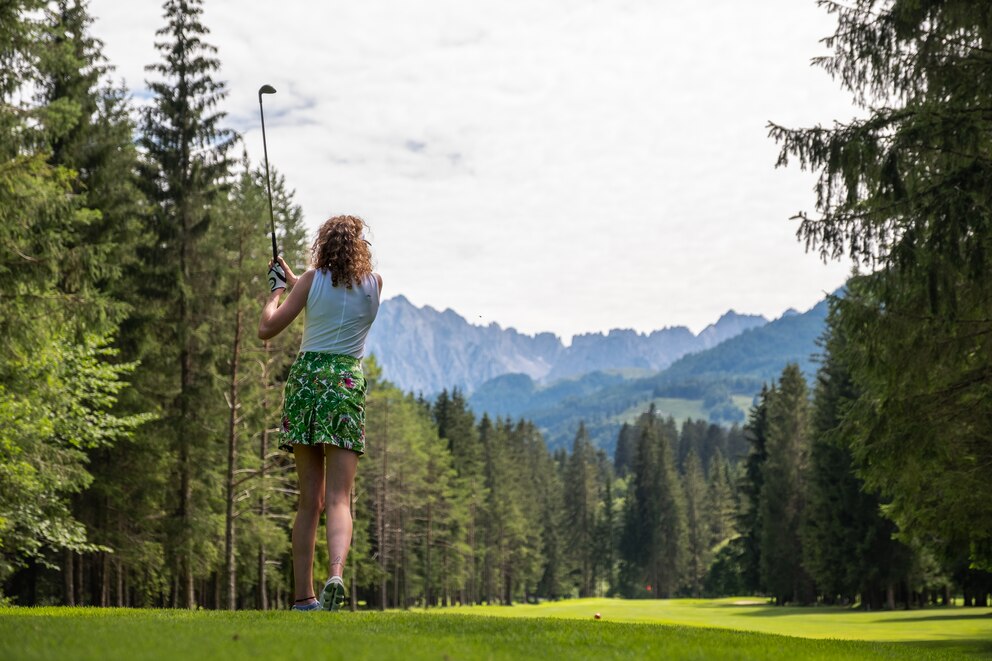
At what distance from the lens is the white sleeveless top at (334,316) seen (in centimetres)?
799

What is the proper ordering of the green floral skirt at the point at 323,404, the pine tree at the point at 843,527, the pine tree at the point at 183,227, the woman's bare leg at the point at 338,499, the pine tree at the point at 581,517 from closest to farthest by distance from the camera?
the green floral skirt at the point at 323,404 < the woman's bare leg at the point at 338,499 < the pine tree at the point at 183,227 < the pine tree at the point at 843,527 < the pine tree at the point at 581,517

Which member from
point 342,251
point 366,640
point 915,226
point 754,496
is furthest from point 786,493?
point 366,640

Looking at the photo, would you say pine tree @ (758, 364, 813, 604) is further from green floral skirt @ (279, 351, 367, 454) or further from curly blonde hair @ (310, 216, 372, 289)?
green floral skirt @ (279, 351, 367, 454)

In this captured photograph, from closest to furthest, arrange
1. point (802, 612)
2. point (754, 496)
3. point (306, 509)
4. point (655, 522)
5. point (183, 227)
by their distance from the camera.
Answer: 1. point (306, 509)
2. point (183, 227)
3. point (802, 612)
4. point (754, 496)
5. point (655, 522)

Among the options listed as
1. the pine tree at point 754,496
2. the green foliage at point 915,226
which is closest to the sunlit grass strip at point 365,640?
the green foliage at point 915,226

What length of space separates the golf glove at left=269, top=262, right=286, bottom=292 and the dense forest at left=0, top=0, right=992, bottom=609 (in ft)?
28.0

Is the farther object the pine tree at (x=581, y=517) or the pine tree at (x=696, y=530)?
the pine tree at (x=581, y=517)

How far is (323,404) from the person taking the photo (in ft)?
25.6

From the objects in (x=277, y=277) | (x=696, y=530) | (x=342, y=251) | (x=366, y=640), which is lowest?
(x=696, y=530)

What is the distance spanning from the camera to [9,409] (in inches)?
699

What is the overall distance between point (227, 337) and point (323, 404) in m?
21.6

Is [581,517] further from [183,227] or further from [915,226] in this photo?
[915,226]

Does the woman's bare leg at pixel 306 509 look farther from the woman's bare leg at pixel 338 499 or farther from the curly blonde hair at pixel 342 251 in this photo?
the curly blonde hair at pixel 342 251

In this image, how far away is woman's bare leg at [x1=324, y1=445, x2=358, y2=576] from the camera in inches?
312
